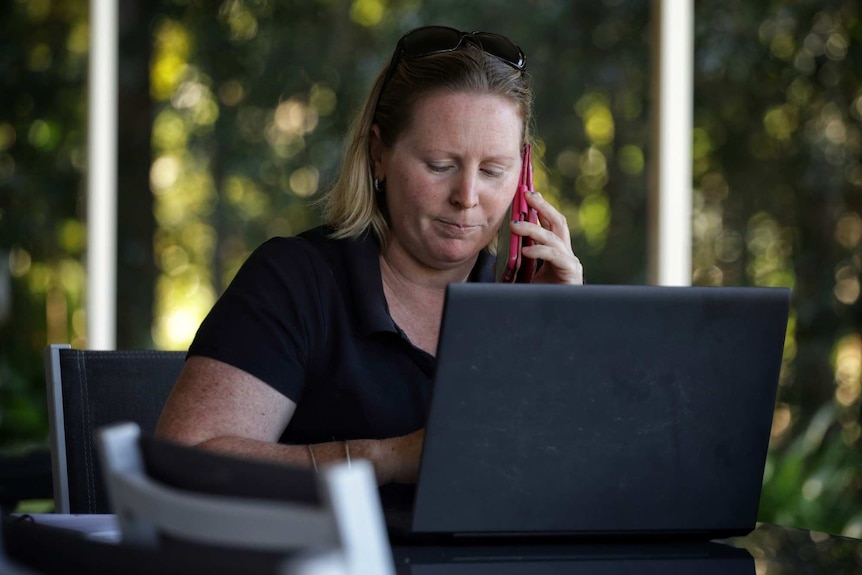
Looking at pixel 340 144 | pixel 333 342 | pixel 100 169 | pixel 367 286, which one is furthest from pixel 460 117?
pixel 100 169

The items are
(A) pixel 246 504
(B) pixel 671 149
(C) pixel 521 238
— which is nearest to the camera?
(A) pixel 246 504

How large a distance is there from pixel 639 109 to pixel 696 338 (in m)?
3.33

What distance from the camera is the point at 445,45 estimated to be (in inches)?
76.7

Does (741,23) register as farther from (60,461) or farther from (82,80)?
(60,461)

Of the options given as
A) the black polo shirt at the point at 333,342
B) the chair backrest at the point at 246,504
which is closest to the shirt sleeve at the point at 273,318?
the black polo shirt at the point at 333,342

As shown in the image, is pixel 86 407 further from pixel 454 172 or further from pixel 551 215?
pixel 551 215

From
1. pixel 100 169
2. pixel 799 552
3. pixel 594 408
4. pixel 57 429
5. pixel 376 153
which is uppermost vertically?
pixel 100 169

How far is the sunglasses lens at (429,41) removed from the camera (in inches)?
76.6

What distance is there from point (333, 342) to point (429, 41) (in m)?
0.55

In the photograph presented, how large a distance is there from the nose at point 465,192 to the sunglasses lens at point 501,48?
0.87 feet

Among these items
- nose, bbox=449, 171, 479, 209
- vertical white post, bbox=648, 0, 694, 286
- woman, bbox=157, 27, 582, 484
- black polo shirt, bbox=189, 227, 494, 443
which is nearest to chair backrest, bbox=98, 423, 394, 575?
woman, bbox=157, 27, 582, 484

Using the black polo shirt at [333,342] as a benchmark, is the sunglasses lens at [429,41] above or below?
above

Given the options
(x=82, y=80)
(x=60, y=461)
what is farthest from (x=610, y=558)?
(x=82, y=80)

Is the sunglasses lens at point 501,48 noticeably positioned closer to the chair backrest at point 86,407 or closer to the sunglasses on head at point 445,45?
the sunglasses on head at point 445,45
